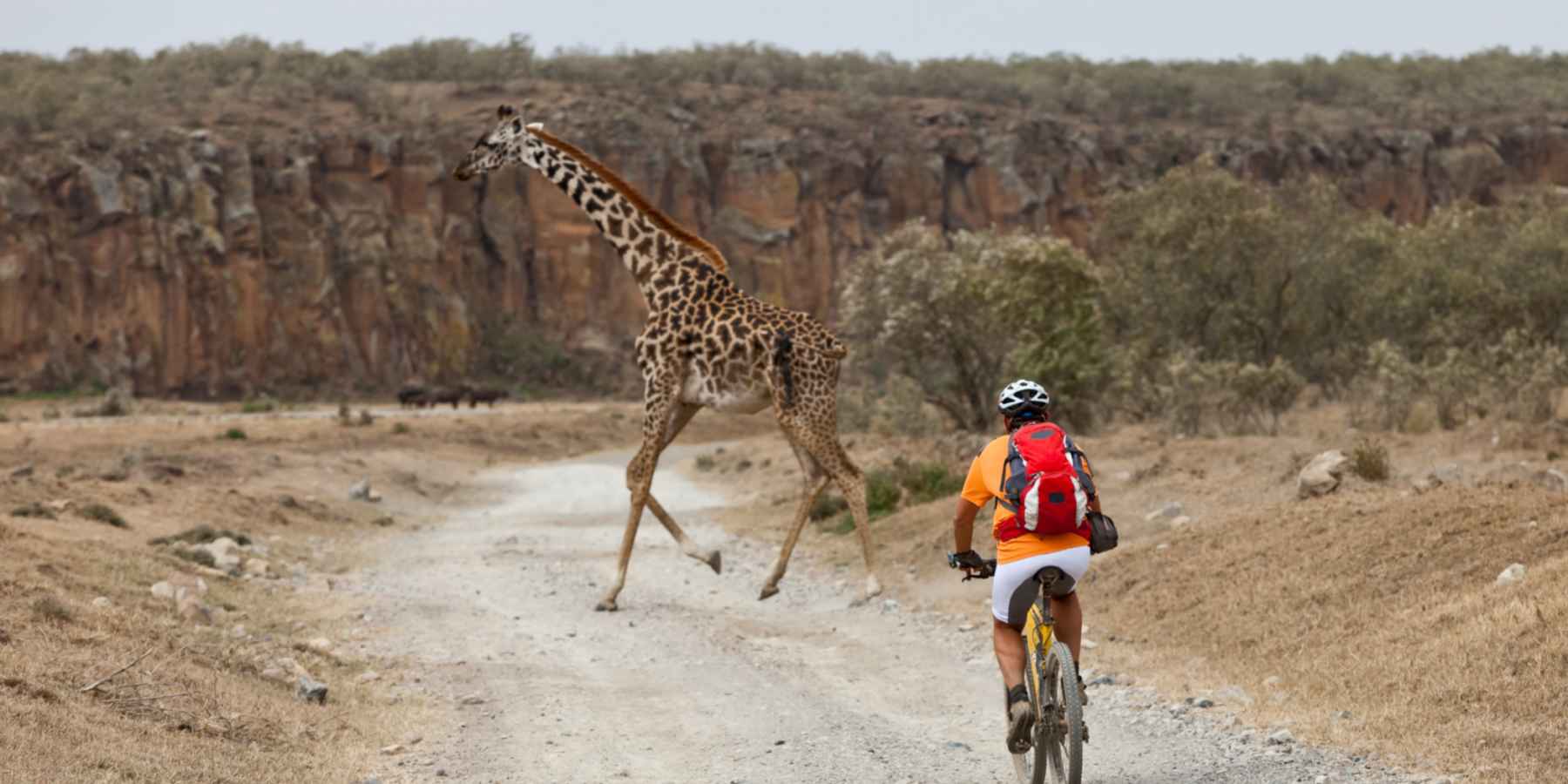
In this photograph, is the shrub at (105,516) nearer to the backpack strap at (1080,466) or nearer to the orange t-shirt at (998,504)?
the orange t-shirt at (998,504)

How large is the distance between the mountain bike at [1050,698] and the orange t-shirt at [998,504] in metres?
0.12

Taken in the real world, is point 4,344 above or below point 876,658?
below

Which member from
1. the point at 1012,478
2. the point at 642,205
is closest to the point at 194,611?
the point at 642,205

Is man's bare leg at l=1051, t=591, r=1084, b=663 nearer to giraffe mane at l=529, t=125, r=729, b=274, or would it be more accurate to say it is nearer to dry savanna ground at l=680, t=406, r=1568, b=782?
dry savanna ground at l=680, t=406, r=1568, b=782

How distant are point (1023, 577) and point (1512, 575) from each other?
15.7 ft

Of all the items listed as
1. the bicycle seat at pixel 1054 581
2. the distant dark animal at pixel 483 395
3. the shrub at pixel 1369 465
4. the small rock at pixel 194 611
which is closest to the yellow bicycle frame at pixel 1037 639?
the bicycle seat at pixel 1054 581

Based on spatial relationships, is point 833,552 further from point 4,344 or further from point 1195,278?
point 4,344

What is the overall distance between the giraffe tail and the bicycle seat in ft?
26.6

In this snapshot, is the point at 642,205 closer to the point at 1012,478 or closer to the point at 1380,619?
the point at 1380,619

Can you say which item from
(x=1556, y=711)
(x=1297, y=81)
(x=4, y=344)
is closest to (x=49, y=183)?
(x=4, y=344)

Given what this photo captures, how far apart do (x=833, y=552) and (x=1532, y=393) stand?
Answer: 36.9 ft

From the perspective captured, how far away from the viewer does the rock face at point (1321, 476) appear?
14.9 meters

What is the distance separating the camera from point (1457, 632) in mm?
9836

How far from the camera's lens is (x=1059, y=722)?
24.6ft
